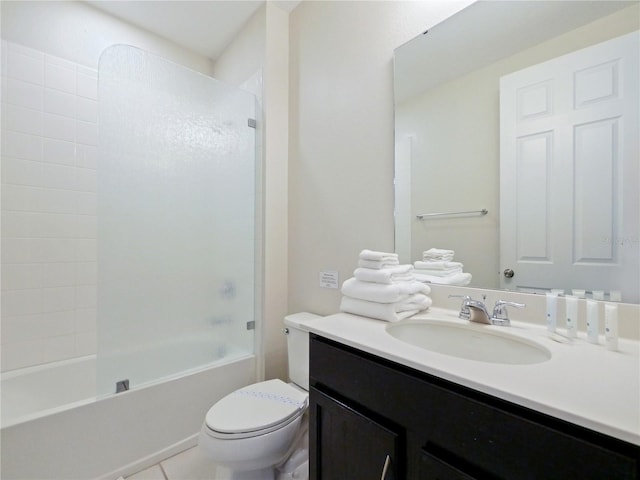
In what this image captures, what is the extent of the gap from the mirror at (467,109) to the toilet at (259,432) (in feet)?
2.30

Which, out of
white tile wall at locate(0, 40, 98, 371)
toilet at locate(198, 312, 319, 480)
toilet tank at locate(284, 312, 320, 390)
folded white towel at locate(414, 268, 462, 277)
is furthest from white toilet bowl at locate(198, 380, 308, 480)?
white tile wall at locate(0, 40, 98, 371)

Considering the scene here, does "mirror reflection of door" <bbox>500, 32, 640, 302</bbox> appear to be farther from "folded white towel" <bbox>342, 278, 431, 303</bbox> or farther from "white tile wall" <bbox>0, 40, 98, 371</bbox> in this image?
"white tile wall" <bbox>0, 40, 98, 371</bbox>

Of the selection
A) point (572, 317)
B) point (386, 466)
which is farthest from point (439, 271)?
point (386, 466)

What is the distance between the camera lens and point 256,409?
1.24 meters

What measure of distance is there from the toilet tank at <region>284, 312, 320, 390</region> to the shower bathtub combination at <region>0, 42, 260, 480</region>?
403 millimetres

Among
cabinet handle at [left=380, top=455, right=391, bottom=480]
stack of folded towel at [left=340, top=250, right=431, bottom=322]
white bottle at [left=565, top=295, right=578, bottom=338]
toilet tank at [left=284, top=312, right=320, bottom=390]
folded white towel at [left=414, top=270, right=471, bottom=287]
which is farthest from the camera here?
toilet tank at [left=284, top=312, right=320, bottom=390]

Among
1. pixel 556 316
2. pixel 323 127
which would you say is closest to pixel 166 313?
pixel 323 127

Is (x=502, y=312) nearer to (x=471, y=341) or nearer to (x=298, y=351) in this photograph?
(x=471, y=341)

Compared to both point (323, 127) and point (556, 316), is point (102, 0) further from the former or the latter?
point (556, 316)

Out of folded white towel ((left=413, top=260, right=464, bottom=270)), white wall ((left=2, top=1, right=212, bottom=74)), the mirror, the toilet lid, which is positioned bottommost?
the toilet lid

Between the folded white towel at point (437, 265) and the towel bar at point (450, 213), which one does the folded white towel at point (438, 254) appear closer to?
the folded white towel at point (437, 265)

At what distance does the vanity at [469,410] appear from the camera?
47 cm

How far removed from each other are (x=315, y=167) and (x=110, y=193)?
3.49 feet

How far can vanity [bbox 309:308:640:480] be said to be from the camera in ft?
1.53
